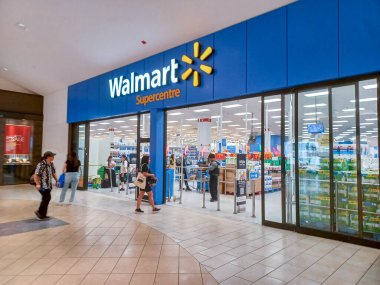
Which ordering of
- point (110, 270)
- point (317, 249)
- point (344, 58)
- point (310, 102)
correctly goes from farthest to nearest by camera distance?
point (310, 102) < point (344, 58) < point (317, 249) < point (110, 270)

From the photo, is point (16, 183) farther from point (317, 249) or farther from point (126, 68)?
point (317, 249)

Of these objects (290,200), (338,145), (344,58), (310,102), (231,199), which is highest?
(344,58)

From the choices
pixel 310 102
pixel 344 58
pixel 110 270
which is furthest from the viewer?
pixel 310 102

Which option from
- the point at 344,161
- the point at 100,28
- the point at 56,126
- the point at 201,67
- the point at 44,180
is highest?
the point at 100,28

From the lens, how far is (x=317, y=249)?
4039 millimetres

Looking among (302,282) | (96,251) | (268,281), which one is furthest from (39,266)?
(302,282)

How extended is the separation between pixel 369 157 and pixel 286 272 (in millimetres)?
2312

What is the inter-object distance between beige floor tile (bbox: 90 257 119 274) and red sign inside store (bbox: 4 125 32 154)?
10.5 metres

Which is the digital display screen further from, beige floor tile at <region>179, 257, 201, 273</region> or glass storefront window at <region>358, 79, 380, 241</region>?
beige floor tile at <region>179, 257, 201, 273</region>

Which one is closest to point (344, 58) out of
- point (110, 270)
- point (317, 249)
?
point (317, 249)

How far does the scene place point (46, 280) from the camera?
3.05 metres

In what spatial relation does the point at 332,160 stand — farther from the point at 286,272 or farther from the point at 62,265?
the point at 62,265

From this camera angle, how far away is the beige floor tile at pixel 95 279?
118 inches

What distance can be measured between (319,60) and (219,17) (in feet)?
7.26
